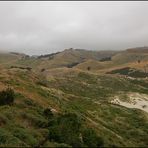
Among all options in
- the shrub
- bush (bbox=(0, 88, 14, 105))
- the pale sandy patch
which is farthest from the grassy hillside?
the pale sandy patch

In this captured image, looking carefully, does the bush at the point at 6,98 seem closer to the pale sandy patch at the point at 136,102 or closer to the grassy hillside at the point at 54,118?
the grassy hillside at the point at 54,118

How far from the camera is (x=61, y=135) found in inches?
1400

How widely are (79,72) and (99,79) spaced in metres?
12.5

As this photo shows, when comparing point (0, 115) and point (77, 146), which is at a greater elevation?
point (0, 115)

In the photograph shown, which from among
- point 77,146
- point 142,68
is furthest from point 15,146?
point 142,68

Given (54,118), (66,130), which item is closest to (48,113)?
(54,118)

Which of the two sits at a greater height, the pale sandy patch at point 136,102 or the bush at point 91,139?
the bush at point 91,139

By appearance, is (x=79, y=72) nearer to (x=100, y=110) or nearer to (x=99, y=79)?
(x=99, y=79)

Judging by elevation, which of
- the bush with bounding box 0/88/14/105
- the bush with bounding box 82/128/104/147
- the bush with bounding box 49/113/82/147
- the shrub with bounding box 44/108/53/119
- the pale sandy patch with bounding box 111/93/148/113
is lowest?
the pale sandy patch with bounding box 111/93/148/113

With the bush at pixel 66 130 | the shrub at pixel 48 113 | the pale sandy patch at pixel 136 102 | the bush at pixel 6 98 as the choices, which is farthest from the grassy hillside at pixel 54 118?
the pale sandy patch at pixel 136 102

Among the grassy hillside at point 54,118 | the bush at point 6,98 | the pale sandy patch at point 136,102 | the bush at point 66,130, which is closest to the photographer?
the grassy hillside at point 54,118

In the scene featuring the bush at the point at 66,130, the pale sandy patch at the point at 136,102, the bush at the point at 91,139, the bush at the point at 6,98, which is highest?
the bush at the point at 6,98

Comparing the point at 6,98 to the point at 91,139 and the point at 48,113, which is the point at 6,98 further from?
the point at 91,139

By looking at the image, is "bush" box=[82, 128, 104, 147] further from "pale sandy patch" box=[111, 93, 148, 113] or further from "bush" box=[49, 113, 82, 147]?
"pale sandy patch" box=[111, 93, 148, 113]
